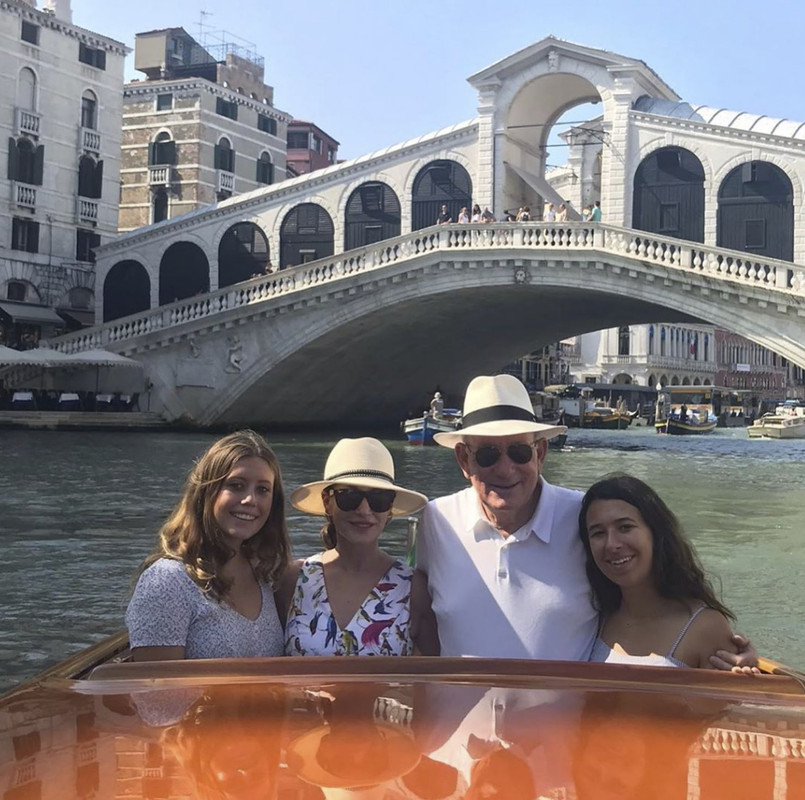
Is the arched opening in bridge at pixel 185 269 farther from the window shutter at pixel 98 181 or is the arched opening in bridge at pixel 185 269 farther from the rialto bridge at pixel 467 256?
the window shutter at pixel 98 181

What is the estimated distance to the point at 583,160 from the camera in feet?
95.6

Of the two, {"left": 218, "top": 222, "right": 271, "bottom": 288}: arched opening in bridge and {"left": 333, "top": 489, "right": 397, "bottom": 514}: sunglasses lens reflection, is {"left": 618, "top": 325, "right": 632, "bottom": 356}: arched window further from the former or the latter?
{"left": 333, "top": 489, "right": 397, "bottom": 514}: sunglasses lens reflection

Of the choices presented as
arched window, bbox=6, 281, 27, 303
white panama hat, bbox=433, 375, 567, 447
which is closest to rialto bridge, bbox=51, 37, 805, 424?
arched window, bbox=6, 281, 27, 303

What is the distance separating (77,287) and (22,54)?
16.3ft

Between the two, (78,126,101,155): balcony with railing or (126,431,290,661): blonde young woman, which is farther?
(78,126,101,155): balcony with railing

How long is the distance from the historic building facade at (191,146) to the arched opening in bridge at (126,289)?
4.48m

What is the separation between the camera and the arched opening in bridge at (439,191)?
20641mm

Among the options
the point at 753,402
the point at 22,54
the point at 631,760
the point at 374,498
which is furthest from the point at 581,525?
the point at 753,402

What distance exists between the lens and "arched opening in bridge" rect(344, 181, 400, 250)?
2123 centimetres

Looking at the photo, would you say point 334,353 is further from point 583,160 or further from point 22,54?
point 583,160

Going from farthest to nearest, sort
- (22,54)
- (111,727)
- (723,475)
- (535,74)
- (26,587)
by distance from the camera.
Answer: (22,54), (535,74), (723,475), (26,587), (111,727)

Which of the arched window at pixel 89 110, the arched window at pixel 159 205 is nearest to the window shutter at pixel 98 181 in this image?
the arched window at pixel 89 110

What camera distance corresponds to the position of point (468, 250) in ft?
57.2

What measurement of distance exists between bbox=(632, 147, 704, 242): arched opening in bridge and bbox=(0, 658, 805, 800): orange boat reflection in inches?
703
